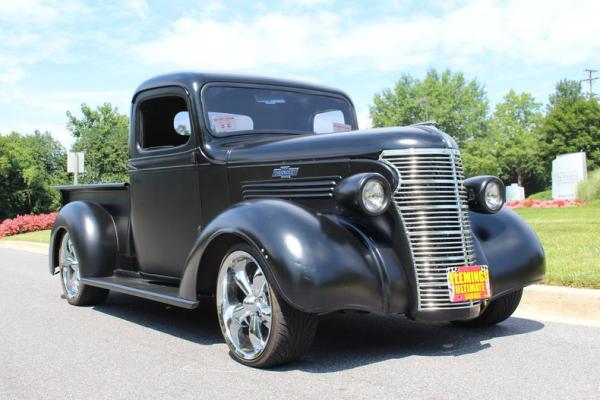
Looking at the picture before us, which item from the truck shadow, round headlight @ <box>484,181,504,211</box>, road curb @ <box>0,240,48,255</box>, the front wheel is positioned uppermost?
round headlight @ <box>484,181,504,211</box>

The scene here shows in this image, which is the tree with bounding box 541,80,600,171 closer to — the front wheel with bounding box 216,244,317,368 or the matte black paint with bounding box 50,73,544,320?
the matte black paint with bounding box 50,73,544,320

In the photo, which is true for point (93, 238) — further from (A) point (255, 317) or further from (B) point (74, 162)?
(B) point (74, 162)

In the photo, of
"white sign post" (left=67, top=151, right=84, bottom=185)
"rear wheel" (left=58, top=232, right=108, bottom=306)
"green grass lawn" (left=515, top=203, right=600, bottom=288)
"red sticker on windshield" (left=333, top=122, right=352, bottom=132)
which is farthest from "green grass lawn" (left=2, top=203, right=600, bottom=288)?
"white sign post" (left=67, top=151, right=84, bottom=185)

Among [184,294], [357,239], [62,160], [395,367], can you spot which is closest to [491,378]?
[395,367]

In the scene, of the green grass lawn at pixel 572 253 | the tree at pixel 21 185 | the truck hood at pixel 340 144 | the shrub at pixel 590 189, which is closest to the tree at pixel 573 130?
the shrub at pixel 590 189

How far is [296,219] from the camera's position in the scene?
3953mm

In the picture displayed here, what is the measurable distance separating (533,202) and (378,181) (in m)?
19.0

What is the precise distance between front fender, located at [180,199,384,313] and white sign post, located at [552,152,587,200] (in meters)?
22.8

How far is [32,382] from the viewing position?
3908mm

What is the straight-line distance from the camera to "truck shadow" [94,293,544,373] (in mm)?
4199

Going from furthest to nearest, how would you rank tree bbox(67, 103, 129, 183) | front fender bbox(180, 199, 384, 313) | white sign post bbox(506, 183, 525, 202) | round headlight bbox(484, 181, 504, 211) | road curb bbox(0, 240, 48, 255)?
1. tree bbox(67, 103, 129, 183)
2. white sign post bbox(506, 183, 525, 202)
3. road curb bbox(0, 240, 48, 255)
4. round headlight bbox(484, 181, 504, 211)
5. front fender bbox(180, 199, 384, 313)

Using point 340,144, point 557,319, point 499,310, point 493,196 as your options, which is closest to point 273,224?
point 340,144

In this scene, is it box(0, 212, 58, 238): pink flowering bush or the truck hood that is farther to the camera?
box(0, 212, 58, 238): pink flowering bush

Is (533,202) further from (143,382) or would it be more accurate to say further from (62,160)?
(62,160)
